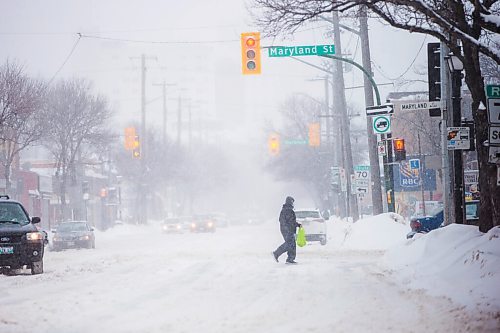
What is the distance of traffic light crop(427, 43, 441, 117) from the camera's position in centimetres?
2052

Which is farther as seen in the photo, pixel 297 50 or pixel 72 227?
pixel 72 227

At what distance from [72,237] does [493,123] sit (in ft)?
85.6

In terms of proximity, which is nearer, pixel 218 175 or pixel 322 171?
pixel 322 171

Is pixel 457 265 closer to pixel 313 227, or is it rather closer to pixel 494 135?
pixel 494 135

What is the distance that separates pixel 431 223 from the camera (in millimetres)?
23188

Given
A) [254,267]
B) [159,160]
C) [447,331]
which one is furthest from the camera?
[159,160]

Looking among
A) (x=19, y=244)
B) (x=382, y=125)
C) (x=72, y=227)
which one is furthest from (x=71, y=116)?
(x=19, y=244)

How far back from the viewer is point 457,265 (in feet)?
44.7

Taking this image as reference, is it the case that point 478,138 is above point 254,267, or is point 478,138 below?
above

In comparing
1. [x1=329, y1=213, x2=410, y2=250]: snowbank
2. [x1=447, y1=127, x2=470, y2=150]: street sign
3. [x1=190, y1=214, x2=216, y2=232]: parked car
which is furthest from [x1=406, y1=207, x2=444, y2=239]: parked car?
[x1=190, y1=214, x2=216, y2=232]: parked car

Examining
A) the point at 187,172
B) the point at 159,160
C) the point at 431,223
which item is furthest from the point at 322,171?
the point at 431,223

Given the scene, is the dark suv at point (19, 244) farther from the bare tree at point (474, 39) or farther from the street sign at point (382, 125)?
the street sign at point (382, 125)

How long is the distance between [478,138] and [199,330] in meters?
8.35

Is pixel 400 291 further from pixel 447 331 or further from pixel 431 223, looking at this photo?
pixel 431 223
